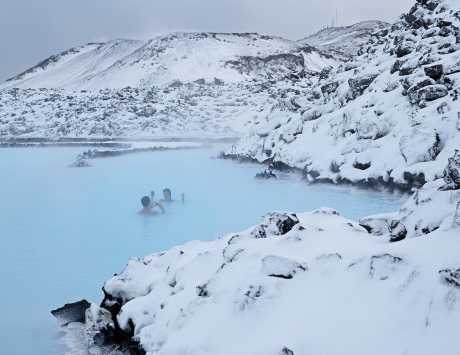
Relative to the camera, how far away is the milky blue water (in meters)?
6.15

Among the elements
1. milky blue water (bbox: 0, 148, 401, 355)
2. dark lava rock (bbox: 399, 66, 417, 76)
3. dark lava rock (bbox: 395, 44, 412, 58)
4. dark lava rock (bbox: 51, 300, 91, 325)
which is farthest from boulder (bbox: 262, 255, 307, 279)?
dark lava rock (bbox: 395, 44, 412, 58)

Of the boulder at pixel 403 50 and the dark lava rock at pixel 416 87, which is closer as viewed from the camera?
the dark lava rock at pixel 416 87

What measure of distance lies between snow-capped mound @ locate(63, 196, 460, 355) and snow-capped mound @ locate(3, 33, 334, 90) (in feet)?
143

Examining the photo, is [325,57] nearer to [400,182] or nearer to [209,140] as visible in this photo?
[209,140]

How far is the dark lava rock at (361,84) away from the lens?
14.3 m

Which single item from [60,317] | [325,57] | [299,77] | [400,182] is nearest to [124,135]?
[299,77]

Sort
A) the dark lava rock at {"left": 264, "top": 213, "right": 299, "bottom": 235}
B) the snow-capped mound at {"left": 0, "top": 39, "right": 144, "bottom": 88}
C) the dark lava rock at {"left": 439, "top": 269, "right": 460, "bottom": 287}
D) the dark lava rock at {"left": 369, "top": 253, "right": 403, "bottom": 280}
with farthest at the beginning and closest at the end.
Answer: the snow-capped mound at {"left": 0, "top": 39, "right": 144, "bottom": 88}, the dark lava rock at {"left": 264, "top": 213, "right": 299, "bottom": 235}, the dark lava rock at {"left": 369, "top": 253, "right": 403, "bottom": 280}, the dark lava rock at {"left": 439, "top": 269, "right": 460, "bottom": 287}

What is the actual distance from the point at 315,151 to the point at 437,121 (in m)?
3.99

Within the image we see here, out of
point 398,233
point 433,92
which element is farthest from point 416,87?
point 398,233

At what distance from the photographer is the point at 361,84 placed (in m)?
14.4

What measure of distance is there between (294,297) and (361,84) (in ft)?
38.7

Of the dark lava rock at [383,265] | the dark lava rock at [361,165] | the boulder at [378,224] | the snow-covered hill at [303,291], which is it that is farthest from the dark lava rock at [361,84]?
the dark lava rock at [383,265]

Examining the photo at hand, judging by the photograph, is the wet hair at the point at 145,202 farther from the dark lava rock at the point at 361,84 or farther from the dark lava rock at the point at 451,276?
the dark lava rock at the point at 451,276

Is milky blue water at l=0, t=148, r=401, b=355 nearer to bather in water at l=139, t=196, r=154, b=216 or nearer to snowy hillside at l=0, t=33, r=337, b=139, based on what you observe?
bather in water at l=139, t=196, r=154, b=216
